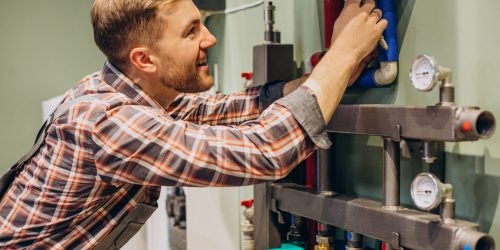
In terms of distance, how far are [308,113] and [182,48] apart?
1.07ft

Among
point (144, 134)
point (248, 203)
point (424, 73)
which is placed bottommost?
point (248, 203)

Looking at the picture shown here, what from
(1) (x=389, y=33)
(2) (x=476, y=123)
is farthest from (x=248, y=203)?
(2) (x=476, y=123)

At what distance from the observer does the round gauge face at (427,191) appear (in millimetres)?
983

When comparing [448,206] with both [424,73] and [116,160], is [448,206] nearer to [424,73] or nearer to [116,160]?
[424,73]

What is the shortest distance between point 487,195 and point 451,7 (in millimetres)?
340

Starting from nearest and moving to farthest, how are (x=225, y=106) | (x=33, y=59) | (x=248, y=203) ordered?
(x=225, y=106), (x=248, y=203), (x=33, y=59)

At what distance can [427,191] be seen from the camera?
1010mm

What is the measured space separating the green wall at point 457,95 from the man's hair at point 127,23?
17.4 inches

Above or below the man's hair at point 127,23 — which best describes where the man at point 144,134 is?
below

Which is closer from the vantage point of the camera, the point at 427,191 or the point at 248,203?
the point at 427,191

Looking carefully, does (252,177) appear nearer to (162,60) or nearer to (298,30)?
(162,60)

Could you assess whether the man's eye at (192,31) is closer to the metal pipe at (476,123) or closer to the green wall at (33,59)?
the metal pipe at (476,123)

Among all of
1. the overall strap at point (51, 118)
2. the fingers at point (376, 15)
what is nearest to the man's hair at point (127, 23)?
the overall strap at point (51, 118)

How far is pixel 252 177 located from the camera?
1.07 meters
